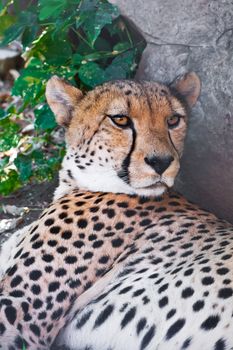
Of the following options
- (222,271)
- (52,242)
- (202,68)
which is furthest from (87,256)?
(202,68)

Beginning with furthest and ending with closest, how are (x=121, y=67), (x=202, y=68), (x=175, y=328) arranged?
(x=121, y=67) → (x=202, y=68) → (x=175, y=328)

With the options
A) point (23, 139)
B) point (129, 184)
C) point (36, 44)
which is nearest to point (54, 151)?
point (23, 139)

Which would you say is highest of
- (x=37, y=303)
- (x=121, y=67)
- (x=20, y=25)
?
(x=20, y=25)

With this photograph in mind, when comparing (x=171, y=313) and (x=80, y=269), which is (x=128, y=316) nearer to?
(x=171, y=313)

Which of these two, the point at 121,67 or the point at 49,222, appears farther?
the point at 121,67

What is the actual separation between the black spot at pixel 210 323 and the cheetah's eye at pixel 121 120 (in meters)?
1.00

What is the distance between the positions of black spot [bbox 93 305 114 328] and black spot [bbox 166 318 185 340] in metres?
0.29

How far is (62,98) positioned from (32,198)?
130 cm

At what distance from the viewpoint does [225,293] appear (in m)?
2.81

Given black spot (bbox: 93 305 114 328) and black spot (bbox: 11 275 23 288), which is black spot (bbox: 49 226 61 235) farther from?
black spot (bbox: 93 305 114 328)

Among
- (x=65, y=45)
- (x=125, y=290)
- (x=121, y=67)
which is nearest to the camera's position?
(x=125, y=290)

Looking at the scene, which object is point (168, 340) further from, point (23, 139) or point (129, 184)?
point (23, 139)

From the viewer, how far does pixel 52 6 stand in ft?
12.5

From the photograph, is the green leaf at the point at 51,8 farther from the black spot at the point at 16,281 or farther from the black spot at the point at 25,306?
the black spot at the point at 25,306
